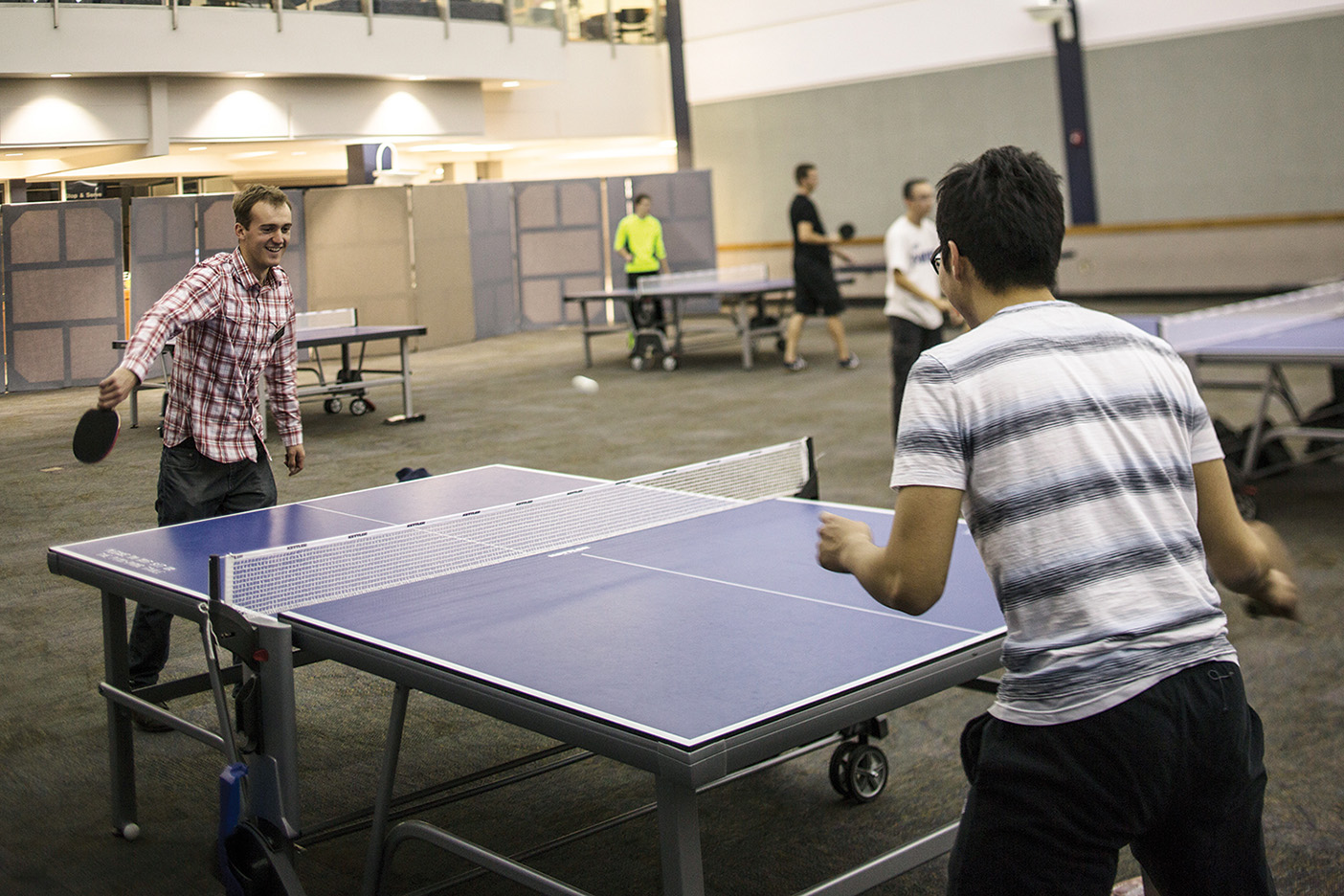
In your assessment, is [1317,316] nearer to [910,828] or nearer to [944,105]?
[910,828]

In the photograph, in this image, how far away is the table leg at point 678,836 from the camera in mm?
1939

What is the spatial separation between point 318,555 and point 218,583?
16.3 inches

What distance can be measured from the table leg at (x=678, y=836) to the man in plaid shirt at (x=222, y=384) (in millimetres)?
2497

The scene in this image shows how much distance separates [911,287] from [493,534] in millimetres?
4339

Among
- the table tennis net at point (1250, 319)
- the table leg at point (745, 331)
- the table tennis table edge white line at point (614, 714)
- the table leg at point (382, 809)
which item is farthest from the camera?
the table leg at point (745, 331)

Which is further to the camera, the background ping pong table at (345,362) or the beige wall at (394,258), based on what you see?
the beige wall at (394,258)

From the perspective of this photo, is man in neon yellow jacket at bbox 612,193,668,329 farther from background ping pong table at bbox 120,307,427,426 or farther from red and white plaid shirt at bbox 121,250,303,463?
red and white plaid shirt at bbox 121,250,303,463

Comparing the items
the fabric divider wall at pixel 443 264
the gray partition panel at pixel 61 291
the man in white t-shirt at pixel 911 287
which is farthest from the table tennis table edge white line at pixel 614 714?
the fabric divider wall at pixel 443 264

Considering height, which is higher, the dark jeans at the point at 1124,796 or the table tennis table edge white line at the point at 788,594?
the table tennis table edge white line at the point at 788,594

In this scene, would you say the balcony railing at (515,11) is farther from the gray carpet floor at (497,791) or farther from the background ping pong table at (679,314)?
the gray carpet floor at (497,791)

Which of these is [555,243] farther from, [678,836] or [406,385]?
Answer: [678,836]

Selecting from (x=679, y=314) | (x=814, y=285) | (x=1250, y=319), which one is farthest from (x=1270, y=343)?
(x=679, y=314)

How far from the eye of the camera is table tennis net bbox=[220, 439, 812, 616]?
2.90 meters

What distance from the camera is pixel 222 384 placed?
3.98 meters
